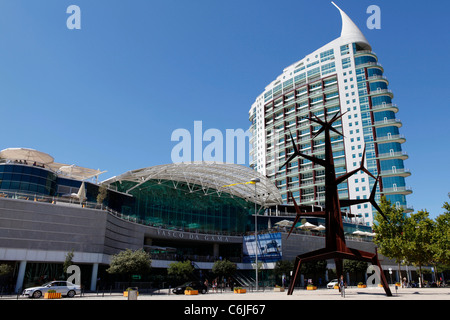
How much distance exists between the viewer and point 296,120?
11238 cm

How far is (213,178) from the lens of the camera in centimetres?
6022

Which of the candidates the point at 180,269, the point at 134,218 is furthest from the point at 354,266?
the point at 134,218

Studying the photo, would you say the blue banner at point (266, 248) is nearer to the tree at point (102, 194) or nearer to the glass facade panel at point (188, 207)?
the glass facade panel at point (188, 207)

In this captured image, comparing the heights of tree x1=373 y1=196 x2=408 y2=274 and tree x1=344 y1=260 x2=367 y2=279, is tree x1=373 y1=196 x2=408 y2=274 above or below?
above

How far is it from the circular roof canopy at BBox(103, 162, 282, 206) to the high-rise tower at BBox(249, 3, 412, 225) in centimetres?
3884

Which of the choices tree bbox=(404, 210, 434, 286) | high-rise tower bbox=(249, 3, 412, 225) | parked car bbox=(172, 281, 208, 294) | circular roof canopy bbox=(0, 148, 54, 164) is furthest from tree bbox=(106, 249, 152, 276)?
high-rise tower bbox=(249, 3, 412, 225)

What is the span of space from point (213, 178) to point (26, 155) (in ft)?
96.2

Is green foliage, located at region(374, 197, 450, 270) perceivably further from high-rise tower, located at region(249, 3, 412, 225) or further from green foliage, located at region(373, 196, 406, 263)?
high-rise tower, located at region(249, 3, 412, 225)

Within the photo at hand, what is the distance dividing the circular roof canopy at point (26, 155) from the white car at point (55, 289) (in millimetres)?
27376

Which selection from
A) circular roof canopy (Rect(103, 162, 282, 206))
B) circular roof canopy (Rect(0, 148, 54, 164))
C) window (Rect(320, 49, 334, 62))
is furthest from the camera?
window (Rect(320, 49, 334, 62))

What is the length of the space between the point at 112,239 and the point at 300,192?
73546 millimetres

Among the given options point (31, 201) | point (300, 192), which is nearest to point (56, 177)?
point (31, 201)

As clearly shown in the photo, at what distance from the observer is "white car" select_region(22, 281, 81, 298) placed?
26031 millimetres
